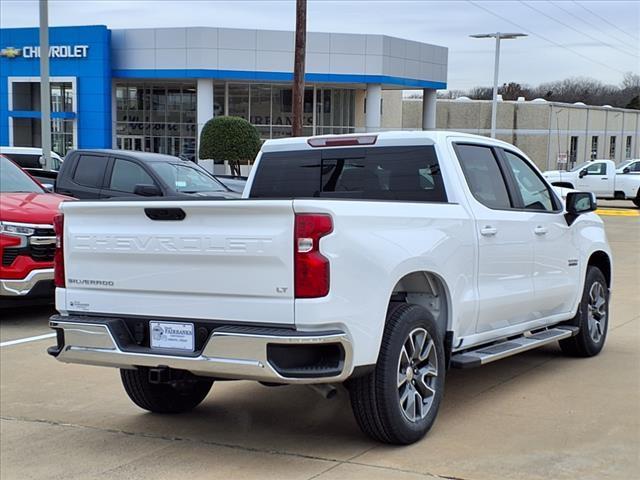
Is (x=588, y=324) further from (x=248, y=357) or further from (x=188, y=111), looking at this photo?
(x=188, y=111)

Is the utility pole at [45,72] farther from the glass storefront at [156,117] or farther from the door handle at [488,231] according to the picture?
the glass storefront at [156,117]

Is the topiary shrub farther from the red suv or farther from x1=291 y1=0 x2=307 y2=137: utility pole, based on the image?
the red suv

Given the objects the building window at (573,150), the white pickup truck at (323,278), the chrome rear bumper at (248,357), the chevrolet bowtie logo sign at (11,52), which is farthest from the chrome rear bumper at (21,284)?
the building window at (573,150)

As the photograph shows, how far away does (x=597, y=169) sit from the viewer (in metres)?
33.7

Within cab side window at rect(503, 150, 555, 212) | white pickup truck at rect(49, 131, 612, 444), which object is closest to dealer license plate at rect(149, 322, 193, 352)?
white pickup truck at rect(49, 131, 612, 444)

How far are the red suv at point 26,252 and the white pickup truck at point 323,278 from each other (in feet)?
12.4

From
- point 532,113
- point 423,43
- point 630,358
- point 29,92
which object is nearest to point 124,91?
point 29,92

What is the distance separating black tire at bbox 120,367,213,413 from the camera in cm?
618

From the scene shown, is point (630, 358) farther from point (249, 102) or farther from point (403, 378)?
point (249, 102)

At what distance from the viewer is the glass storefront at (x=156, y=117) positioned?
50.6 metres

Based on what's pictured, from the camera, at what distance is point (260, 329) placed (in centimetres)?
481

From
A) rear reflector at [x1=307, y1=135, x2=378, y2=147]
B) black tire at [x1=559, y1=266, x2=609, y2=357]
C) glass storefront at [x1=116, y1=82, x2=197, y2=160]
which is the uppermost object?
glass storefront at [x1=116, y1=82, x2=197, y2=160]

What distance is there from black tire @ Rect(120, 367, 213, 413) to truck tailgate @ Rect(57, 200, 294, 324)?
0.92m

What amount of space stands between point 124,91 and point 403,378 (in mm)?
48425
